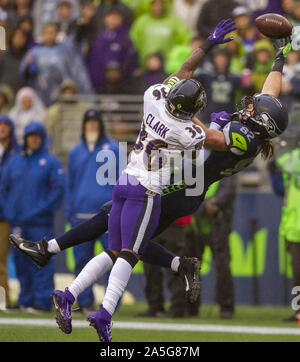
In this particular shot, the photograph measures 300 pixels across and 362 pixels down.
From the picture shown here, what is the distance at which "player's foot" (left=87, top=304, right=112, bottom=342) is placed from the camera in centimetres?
770

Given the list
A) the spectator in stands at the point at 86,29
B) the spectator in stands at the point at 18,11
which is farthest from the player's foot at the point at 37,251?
the spectator in stands at the point at 18,11

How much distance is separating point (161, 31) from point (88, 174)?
3373 millimetres

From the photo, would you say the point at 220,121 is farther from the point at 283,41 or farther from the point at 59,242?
the point at 59,242

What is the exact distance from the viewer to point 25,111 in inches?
527

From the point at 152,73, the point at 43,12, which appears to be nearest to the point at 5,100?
the point at 152,73

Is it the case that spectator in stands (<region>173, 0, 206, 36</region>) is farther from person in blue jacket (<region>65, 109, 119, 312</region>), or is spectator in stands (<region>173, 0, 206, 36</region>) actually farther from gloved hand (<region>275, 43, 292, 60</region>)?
gloved hand (<region>275, 43, 292, 60</region>)

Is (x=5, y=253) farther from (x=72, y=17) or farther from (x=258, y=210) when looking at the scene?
(x=72, y=17)

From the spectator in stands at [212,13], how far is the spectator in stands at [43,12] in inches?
80.1

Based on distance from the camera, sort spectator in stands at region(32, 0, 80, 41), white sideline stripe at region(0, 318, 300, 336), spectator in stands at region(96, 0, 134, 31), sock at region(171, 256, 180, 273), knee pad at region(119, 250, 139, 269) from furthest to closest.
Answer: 1. spectator in stands at region(32, 0, 80, 41)
2. spectator in stands at region(96, 0, 134, 31)
3. white sideline stripe at region(0, 318, 300, 336)
4. sock at region(171, 256, 180, 273)
5. knee pad at region(119, 250, 139, 269)

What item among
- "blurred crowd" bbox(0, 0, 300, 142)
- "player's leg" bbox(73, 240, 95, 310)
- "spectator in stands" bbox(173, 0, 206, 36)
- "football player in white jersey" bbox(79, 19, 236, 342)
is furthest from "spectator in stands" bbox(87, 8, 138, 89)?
"football player in white jersey" bbox(79, 19, 236, 342)

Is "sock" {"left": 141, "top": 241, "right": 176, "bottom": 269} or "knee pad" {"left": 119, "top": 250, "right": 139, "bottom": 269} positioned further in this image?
"sock" {"left": 141, "top": 241, "right": 176, "bottom": 269}

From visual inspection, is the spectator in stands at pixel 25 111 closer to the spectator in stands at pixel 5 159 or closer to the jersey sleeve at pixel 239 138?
the spectator in stands at pixel 5 159

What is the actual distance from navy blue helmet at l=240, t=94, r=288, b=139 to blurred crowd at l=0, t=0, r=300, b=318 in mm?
2576
